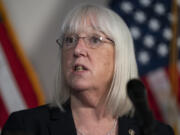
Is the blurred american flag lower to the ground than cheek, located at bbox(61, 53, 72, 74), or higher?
lower

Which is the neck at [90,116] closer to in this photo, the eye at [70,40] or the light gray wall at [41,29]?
the eye at [70,40]

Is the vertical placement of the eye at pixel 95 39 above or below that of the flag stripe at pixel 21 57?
above

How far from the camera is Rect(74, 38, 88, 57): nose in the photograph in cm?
135

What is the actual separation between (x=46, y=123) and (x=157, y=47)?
4.46 ft

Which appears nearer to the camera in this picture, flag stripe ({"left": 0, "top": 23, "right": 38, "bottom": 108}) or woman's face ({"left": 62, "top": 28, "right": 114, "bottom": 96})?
woman's face ({"left": 62, "top": 28, "right": 114, "bottom": 96})

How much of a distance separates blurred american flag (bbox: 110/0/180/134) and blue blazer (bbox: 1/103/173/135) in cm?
108

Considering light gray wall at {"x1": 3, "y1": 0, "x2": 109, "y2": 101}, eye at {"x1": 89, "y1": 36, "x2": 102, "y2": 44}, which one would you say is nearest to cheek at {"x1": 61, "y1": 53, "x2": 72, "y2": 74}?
eye at {"x1": 89, "y1": 36, "x2": 102, "y2": 44}

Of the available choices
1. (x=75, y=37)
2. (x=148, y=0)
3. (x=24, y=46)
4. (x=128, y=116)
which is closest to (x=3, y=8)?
(x=24, y=46)

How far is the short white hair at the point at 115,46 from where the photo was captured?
4.60ft

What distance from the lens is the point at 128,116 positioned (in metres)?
1.49

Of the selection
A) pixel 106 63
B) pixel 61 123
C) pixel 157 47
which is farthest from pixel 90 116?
pixel 157 47

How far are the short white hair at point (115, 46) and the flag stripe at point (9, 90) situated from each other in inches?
36.8

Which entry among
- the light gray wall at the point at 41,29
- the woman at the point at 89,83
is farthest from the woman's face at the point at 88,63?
the light gray wall at the point at 41,29

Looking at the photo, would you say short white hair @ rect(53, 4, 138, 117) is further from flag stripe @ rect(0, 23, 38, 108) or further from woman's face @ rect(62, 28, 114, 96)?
flag stripe @ rect(0, 23, 38, 108)
